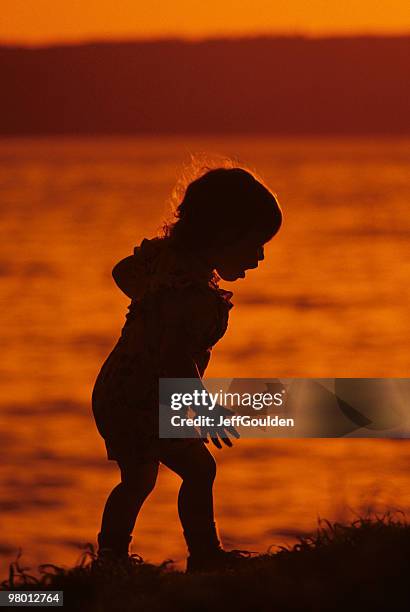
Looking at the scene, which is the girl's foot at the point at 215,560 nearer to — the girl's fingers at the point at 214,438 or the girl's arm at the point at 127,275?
the girl's fingers at the point at 214,438

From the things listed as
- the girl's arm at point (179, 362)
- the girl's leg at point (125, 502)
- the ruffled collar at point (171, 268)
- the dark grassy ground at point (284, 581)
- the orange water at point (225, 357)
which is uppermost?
the orange water at point (225, 357)

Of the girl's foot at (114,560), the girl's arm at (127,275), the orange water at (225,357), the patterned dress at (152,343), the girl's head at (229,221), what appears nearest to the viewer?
the girl's foot at (114,560)

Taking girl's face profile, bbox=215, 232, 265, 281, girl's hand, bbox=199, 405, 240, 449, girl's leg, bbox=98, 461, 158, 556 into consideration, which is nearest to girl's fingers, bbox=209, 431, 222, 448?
girl's hand, bbox=199, 405, 240, 449

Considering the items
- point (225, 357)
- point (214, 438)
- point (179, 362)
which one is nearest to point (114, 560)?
point (214, 438)

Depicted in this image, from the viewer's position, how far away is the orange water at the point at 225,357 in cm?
1353

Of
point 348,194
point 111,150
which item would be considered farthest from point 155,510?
point 111,150

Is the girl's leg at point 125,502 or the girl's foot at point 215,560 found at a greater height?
the girl's leg at point 125,502

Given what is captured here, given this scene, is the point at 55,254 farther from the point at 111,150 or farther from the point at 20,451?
the point at 111,150

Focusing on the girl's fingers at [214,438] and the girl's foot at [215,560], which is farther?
the girl's foot at [215,560]

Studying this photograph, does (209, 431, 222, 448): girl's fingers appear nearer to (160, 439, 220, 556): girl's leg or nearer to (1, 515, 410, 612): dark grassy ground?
(160, 439, 220, 556): girl's leg

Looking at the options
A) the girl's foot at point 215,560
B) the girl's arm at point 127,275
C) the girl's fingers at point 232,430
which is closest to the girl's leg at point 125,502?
the girl's foot at point 215,560

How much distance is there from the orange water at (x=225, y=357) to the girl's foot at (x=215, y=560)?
36cm

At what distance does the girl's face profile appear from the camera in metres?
5.61

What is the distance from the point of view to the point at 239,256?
5.62 m
